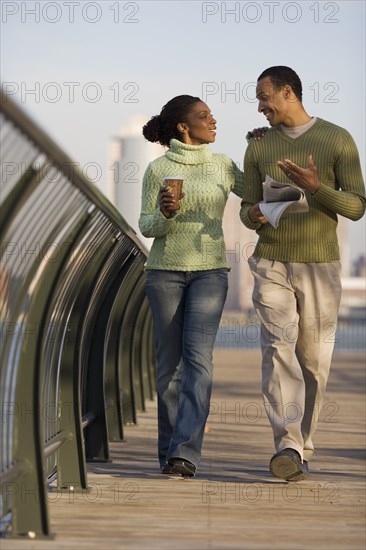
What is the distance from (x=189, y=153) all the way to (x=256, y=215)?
0.49m

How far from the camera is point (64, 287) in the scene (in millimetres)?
5414

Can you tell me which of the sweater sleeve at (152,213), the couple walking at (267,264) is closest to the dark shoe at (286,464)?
the couple walking at (267,264)

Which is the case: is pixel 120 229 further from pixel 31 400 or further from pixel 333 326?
pixel 31 400

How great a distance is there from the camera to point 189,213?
240 inches

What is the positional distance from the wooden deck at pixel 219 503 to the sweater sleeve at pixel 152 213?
108 centimetres

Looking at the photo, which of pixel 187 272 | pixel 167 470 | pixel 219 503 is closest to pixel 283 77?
pixel 187 272

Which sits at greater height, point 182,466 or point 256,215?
point 256,215

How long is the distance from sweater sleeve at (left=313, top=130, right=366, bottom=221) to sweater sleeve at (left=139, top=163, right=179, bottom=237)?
0.67 meters

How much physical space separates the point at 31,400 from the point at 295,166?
1696 millimetres

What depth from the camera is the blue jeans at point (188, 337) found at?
234 inches

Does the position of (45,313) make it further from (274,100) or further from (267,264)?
(274,100)

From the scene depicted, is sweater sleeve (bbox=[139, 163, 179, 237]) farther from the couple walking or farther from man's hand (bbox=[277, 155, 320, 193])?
man's hand (bbox=[277, 155, 320, 193])

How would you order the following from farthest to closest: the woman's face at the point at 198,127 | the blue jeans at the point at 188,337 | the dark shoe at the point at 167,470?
the woman's face at the point at 198,127 → the dark shoe at the point at 167,470 → the blue jeans at the point at 188,337

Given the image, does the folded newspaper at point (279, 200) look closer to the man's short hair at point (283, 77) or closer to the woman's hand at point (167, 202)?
the woman's hand at point (167, 202)
